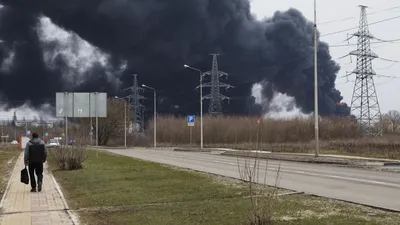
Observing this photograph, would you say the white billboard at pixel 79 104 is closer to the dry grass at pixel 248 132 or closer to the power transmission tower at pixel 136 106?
the dry grass at pixel 248 132

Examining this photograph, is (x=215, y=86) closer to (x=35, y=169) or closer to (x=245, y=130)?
(x=245, y=130)

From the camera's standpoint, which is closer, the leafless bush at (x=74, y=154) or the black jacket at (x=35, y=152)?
the black jacket at (x=35, y=152)

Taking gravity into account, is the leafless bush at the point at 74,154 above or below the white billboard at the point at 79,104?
below

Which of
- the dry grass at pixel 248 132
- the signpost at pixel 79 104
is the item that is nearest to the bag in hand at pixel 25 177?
the signpost at pixel 79 104

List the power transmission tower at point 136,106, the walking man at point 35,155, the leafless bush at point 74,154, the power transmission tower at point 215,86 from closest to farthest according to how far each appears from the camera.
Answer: the walking man at point 35,155 < the leafless bush at point 74,154 < the power transmission tower at point 215,86 < the power transmission tower at point 136,106

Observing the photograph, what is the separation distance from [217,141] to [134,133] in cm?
2072

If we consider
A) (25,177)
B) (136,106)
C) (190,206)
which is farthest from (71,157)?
(136,106)

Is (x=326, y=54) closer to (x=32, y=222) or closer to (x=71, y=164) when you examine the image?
(x=71, y=164)

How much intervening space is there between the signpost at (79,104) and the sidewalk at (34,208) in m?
18.3

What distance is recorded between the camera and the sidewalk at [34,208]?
9.19m

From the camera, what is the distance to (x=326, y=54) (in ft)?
349

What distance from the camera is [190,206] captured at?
1044cm

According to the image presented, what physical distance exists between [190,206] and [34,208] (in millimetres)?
3519

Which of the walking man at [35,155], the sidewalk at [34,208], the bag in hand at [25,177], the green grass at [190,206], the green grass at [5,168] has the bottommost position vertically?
the green grass at [5,168]
